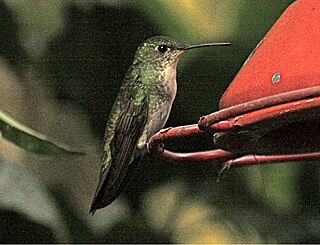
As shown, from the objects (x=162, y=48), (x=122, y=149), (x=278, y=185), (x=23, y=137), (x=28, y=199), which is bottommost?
(x=28, y=199)

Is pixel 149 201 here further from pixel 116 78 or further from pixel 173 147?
pixel 116 78

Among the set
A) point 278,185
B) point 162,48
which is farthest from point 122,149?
point 278,185

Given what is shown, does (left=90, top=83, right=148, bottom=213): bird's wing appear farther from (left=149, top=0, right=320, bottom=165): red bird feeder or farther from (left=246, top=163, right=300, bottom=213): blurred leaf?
(left=246, top=163, right=300, bottom=213): blurred leaf

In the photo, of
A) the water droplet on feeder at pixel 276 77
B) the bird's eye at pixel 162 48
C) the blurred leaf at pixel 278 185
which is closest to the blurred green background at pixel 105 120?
the blurred leaf at pixel 278 185

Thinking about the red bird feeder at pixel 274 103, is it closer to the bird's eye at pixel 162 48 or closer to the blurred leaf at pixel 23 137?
the bird's eye at pixel 162 48

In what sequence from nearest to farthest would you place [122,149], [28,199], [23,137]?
1. [122,149]
2. [23,137]
3. [28,199]

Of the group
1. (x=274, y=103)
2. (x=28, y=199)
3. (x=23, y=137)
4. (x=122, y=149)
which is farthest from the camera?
(x=28, y=199)

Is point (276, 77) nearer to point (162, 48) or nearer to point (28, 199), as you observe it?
point (162, 48)
